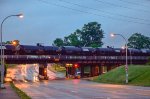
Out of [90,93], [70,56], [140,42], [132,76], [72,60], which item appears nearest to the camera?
[90,93]

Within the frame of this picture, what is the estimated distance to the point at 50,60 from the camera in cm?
11938

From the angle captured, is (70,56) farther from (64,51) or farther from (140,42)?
(140,42)

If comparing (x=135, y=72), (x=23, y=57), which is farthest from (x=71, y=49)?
(x=135, y=72)

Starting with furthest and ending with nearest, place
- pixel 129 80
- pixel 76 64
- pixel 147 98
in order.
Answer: pixel 76 64 < pixel 129 80 < pixel 147 98

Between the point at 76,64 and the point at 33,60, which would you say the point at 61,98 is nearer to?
the point at 33,60

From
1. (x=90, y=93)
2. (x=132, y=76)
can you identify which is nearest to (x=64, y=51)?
(x=132, y=76)

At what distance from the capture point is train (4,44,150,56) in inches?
4279

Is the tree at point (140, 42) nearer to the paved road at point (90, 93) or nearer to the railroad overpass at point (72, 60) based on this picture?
the railroad overpass at point (72, 60)

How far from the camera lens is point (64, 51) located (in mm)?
118812

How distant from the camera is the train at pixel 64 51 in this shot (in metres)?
109

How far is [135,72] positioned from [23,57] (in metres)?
38.9

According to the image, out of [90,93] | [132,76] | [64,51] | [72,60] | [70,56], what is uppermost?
[64,51]

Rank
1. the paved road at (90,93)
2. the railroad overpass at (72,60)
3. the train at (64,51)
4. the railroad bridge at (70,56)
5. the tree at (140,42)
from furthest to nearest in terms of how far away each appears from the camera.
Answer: the tree at (140,42)
the railroad overpass at (72,60)
the railroad bridge at (70,56)
the train at (64,51)
the paved road at (90,93)

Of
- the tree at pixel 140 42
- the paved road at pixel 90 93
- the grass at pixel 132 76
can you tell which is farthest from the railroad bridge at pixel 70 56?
the tree at pixel 140 42
